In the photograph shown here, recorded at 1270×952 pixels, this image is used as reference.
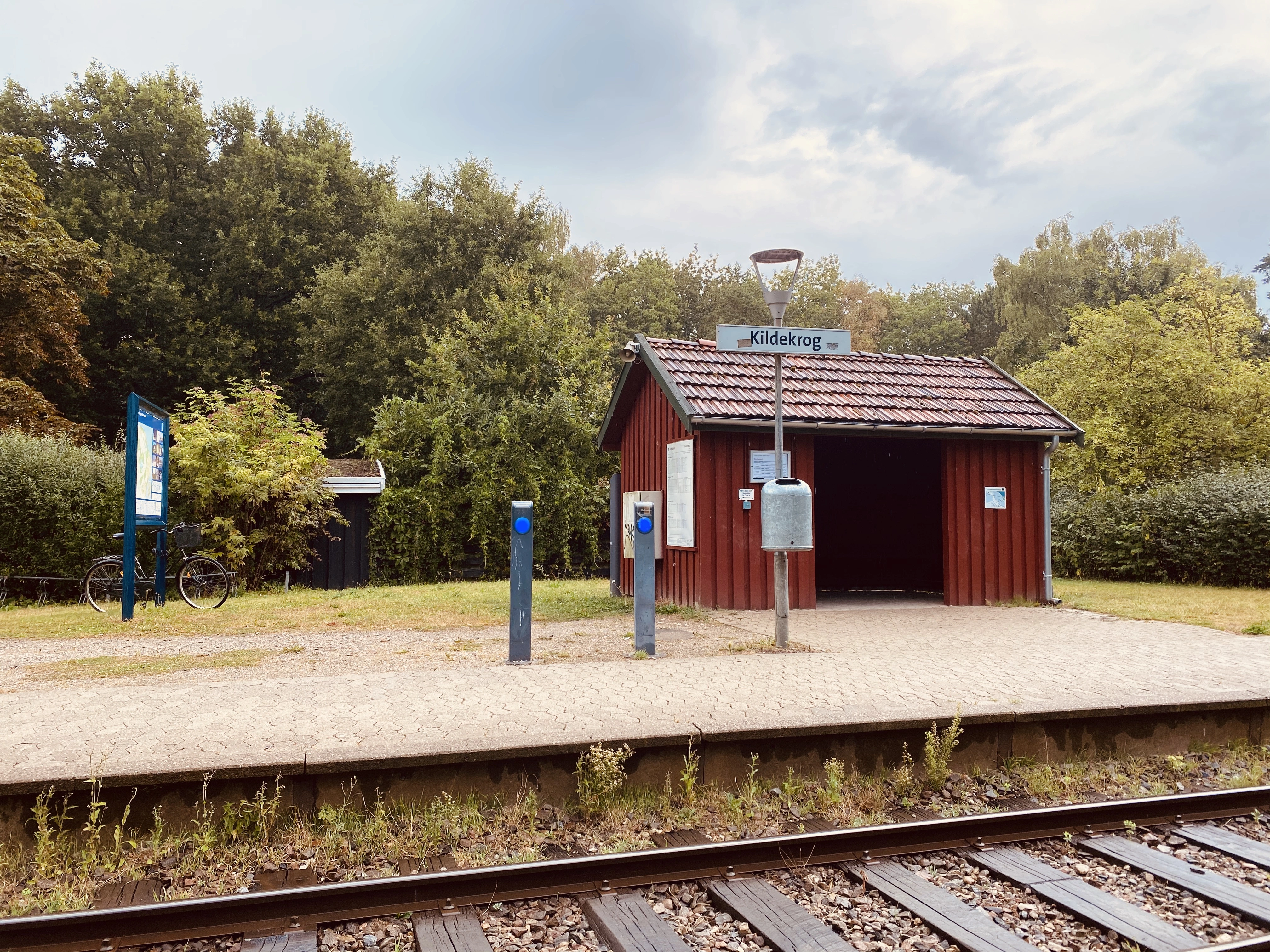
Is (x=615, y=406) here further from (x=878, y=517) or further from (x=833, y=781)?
(x=833, y=781)

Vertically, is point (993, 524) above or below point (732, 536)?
above

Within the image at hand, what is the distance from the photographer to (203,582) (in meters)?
13.9

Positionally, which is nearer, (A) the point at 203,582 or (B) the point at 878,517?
(A) the point at 203,582

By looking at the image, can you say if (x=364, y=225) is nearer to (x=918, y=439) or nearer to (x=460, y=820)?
(x=918, y=439)

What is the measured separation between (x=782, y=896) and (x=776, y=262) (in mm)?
6193

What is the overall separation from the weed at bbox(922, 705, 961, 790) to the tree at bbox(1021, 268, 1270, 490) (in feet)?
62.7

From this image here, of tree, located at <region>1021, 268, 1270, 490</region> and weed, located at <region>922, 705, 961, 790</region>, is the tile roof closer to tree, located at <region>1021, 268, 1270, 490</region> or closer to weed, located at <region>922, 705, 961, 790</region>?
weed, located at <region>922, 705, 961, 790</region>

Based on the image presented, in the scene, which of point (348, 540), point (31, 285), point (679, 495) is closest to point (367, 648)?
point (679, 495)

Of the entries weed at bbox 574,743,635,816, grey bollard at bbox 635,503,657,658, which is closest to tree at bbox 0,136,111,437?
grey bollard at bbox 635,503,657,658

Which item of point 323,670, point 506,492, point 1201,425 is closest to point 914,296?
Result: point 1201,425

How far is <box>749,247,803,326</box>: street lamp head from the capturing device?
8.60 metres

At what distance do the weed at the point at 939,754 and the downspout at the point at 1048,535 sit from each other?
334 inches

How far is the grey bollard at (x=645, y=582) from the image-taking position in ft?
27.7

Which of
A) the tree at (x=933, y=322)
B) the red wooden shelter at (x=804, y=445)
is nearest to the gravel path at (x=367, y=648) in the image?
the red wooden shelter at (x=804, y=445)
